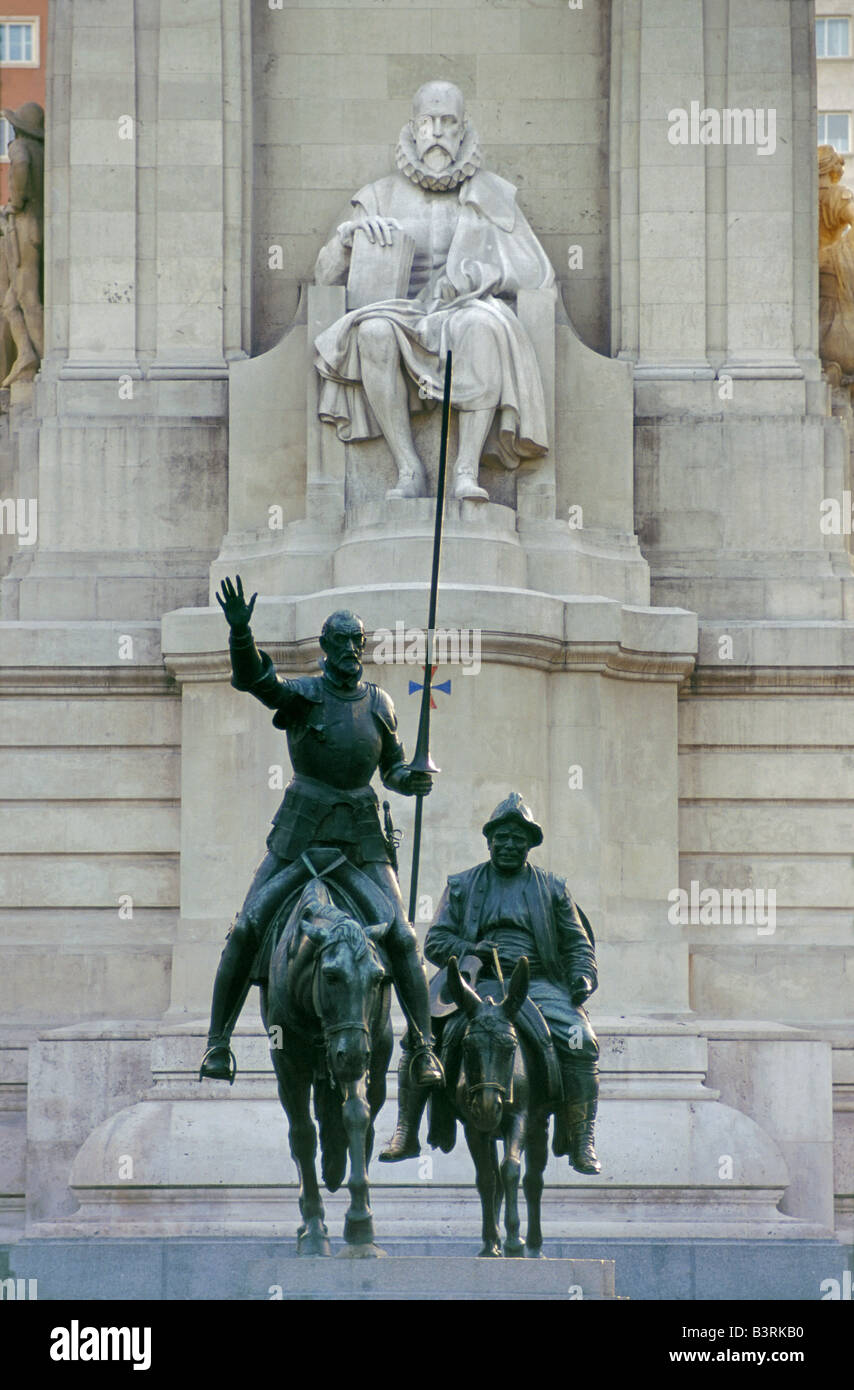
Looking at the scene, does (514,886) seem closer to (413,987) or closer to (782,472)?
(413,987)

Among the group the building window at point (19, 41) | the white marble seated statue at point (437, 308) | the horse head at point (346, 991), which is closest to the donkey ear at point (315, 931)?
the horse head at point (346, 991)

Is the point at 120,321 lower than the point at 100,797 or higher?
higher

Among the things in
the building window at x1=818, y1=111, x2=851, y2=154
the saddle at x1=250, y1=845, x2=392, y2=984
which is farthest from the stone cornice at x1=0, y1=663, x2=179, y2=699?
the building window at x1=818, y1=111, x2=851, y2=154

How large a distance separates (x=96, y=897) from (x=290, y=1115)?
369 inches

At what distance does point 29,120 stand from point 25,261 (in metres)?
1.58

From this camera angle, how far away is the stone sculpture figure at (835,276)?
107 feet

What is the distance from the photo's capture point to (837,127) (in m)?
63.6

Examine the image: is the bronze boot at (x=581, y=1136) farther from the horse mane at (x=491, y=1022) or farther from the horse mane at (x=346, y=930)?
the horse mane at (x=346, y=930)

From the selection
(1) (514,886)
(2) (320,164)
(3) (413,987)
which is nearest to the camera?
(3) (413,987)

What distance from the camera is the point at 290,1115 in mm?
20797

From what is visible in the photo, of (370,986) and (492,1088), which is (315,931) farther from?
(492,1088)

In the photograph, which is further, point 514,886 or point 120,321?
point 120,321

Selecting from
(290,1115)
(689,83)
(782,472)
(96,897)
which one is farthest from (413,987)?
(689,83)

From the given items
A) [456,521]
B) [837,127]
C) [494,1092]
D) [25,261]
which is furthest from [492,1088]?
[837,127]
